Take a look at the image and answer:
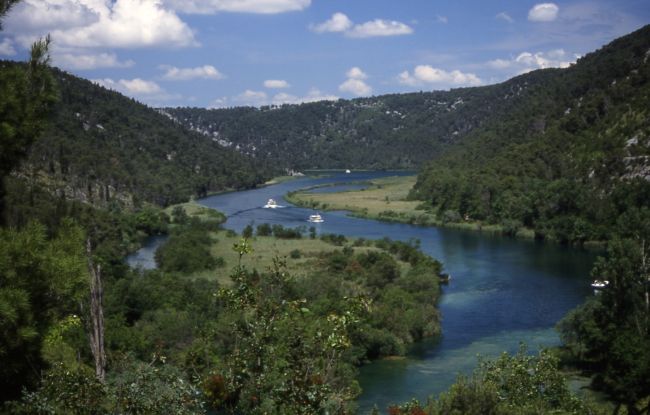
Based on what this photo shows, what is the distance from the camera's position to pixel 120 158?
5349 inches

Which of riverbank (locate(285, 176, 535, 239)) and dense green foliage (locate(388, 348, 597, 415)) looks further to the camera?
riverbank (locate(285, 176, 535, 239))

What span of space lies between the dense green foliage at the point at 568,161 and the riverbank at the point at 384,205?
6.29ft

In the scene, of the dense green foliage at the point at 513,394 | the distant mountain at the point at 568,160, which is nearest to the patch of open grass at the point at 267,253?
the distant mountain at the point at 568,160

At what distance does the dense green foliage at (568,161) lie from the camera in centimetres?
8112

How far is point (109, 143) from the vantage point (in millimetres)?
142125

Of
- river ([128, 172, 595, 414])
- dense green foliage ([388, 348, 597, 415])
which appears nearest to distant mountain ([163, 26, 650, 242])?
river ([128, 172, 595, 414])

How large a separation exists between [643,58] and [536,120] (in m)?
23.0

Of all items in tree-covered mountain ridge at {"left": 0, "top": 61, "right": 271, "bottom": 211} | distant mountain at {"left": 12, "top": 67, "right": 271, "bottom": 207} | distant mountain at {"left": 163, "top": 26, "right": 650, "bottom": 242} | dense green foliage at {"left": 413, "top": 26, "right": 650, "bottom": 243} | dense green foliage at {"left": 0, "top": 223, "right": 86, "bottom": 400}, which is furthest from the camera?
distant mountain at {"left": 12, "top": 67, "right": 271, "bottom": 207}

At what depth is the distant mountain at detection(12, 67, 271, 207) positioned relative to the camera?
10806cm

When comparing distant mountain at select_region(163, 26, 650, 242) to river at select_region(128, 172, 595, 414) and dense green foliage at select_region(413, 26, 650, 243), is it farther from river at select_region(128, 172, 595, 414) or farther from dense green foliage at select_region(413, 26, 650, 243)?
river at select_region(128, 172, 595, 414)

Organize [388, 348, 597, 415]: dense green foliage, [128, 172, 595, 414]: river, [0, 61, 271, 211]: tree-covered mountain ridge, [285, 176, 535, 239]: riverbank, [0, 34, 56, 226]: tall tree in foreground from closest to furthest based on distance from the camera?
1. [0, 34, 56, 226]: tall tree in foreground
2. [388, 348, 597, 415]: dense green foliage
3. [128, 172, 595, 414]: river
4. [285, 176, 535, 239]: riverbank
5. [0, 61, 271, 211]: tree-covered mountain ridge

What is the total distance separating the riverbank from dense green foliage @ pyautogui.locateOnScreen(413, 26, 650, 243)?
192cm

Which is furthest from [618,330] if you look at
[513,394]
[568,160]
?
[568,160]

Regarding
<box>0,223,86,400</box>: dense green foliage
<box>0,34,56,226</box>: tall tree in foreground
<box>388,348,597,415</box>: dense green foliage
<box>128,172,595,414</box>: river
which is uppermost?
<box>0,34,56,226</box>: tall tree in foreground
